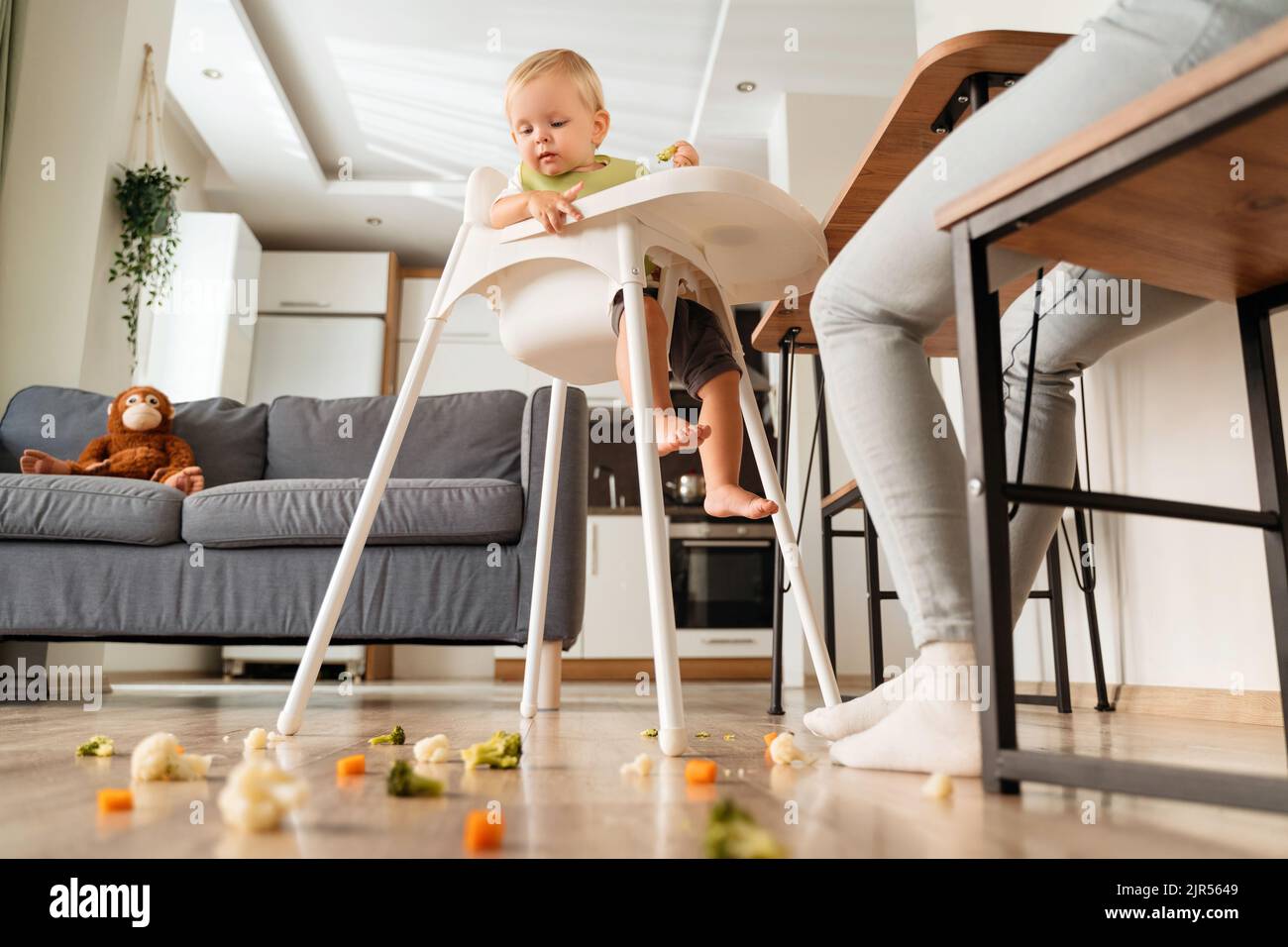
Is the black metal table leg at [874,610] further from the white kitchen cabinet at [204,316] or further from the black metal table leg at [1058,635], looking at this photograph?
the white kitchen cabinet at [204,316]

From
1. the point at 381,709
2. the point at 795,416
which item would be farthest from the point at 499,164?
the point at 381,709

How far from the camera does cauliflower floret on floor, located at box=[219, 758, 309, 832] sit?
536 millimetres

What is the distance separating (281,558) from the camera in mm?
2180

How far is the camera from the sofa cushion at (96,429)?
2791 mm

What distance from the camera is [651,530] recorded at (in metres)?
0.99

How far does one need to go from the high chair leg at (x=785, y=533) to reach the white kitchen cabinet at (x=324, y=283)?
4.69m

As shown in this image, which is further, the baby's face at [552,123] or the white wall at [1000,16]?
the white wall at [1000,16]

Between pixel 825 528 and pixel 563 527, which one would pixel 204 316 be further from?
pixel 825 528

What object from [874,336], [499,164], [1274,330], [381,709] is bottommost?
[381,709]

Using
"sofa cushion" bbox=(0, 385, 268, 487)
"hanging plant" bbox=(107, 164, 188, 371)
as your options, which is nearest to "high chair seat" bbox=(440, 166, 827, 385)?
"sofa cushion" bbox=(0, 385, 268, 487)

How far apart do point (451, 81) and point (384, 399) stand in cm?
232

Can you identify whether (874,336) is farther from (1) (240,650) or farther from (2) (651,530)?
(1) (240,650)

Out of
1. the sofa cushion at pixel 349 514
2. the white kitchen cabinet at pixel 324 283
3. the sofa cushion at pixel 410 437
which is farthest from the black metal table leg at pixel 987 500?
the white kitchen cabinet at pixel 324 283

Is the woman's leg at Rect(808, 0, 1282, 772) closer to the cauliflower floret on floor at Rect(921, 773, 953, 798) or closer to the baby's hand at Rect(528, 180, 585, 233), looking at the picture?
the cauliflower floret on floor at Rect(921, 773, 953, 798)
